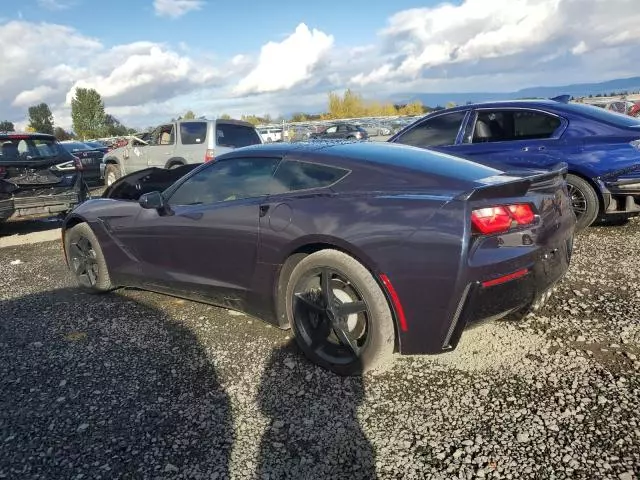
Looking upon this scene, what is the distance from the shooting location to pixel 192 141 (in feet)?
33.0

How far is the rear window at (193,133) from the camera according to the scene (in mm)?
9953

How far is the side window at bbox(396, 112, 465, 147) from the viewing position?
627cm

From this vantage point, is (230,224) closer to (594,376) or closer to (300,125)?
(594,376)

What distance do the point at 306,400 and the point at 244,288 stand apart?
3.17ft

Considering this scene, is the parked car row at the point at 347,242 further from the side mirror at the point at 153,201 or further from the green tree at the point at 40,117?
the green tree at the point at 40,117

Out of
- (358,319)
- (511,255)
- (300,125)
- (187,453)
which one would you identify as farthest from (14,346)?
(300,125)

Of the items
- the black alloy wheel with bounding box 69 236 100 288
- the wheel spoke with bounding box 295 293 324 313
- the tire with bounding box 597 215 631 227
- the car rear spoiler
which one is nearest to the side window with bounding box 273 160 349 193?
the wheel spoke with bounding box 295 293 324 313

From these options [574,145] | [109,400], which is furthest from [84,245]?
[574,145]

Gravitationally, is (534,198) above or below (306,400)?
above

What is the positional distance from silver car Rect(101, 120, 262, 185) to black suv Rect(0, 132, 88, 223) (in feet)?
7.66

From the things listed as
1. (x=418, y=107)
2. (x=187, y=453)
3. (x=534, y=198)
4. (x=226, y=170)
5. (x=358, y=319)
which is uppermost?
(x=418, y=107)

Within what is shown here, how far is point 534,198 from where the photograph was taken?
2.76m

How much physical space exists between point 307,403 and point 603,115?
15.9 ft

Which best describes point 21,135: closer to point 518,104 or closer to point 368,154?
point 368,154
